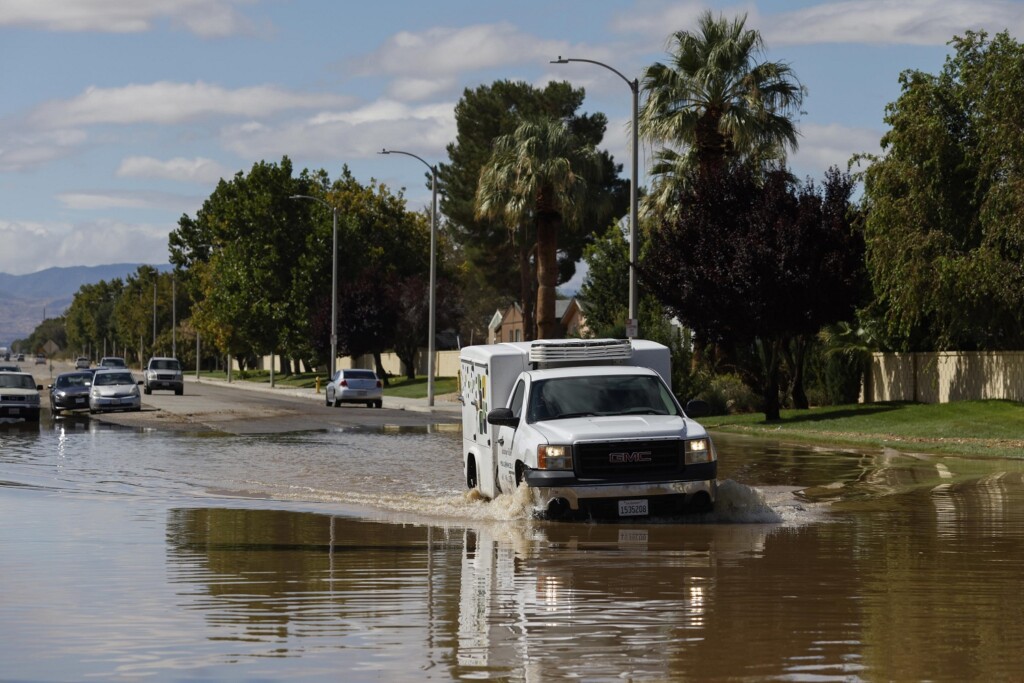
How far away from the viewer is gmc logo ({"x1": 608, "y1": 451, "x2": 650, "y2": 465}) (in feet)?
50.1

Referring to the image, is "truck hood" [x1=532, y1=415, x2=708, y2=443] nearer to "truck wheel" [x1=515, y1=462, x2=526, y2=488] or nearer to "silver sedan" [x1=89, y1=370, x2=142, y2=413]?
"truck wheel" [x1=515, y1=462, x2=526, y2=488]

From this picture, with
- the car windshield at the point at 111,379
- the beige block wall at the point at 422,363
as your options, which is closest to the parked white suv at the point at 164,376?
the car windshield at the point at 111,379

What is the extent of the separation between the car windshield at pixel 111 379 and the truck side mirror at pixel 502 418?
34.9 metres

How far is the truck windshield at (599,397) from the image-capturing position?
16.4 m

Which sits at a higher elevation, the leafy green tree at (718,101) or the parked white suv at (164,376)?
the leafy green tree at (718,101)

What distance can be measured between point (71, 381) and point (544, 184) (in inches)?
677

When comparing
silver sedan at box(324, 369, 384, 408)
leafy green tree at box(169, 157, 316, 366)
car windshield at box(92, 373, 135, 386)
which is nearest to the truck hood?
car windshield at box(92, 373, 135, 386)

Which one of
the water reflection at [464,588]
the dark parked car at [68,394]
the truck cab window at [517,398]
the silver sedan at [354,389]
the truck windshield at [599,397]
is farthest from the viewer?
the silver sedan at [354,389]

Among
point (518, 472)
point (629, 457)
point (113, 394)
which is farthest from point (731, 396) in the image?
point (629, 457)

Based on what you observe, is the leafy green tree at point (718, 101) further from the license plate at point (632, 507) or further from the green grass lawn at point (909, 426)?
the license plate at point (632, 507)

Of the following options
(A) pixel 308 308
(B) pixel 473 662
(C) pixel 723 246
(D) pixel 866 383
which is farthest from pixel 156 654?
(A) pixel 308 308

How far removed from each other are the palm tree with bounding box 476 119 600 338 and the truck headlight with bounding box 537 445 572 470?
35.4 m

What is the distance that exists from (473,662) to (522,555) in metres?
5.14

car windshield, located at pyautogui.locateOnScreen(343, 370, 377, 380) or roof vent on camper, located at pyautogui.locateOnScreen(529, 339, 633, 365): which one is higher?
roof vent on camper, located at pyautogui.locateOnScreen(529, 339, 633, 365)
